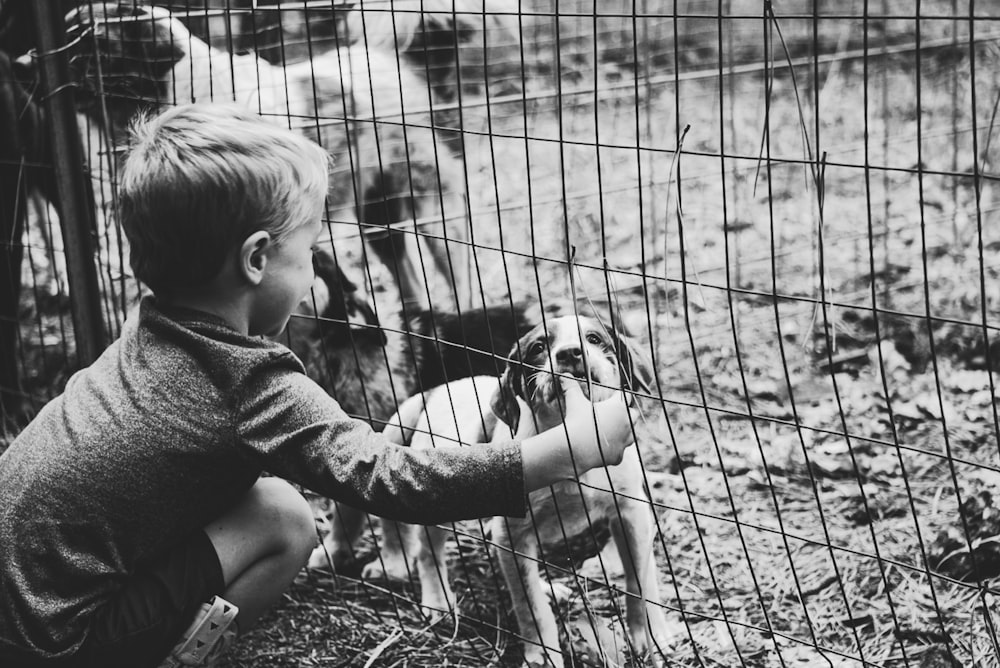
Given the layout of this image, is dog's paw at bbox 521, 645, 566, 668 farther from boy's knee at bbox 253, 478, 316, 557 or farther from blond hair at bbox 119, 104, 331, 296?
blond hair at bbox 119, 104, 331, 296

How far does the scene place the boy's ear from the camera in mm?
1804

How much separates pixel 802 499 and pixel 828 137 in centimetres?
477

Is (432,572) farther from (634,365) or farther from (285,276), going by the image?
(285,276)

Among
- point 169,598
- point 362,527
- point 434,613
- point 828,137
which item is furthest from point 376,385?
point 828,137

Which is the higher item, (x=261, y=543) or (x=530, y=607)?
(x=261, y=543)

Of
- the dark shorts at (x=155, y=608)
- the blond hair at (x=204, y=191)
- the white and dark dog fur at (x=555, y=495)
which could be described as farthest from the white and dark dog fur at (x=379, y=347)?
the blond hair at (x=204, y=191)

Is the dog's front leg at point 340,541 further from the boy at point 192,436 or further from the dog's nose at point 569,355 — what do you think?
the boy at point 192,436

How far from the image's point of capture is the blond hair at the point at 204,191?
5.85 feet

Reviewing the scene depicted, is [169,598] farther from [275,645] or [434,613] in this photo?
[434,613]

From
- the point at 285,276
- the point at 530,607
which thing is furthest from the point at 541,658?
the point at 285,276

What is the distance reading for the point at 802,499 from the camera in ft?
11.3

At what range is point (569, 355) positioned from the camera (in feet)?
8.55

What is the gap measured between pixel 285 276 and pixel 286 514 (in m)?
0.52

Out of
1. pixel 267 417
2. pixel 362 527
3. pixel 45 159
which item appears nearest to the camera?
pixel 267 417
